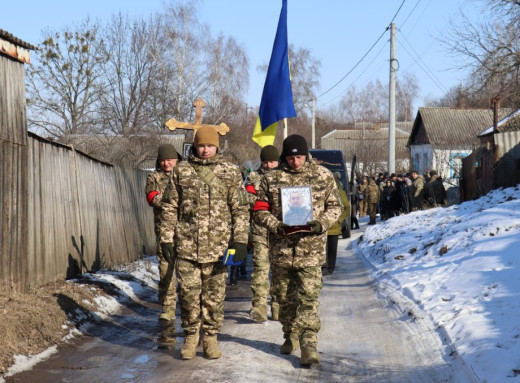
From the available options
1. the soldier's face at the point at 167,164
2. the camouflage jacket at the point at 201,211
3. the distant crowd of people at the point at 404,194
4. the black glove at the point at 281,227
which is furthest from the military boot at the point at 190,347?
the distant crowd of people at the point at 404,194

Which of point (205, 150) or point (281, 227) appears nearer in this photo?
point (281, 227)

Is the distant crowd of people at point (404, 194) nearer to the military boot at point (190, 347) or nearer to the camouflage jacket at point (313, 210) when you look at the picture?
the camouflage jacket at point (313, 210)

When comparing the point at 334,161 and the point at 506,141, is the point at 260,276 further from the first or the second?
the point at 506,141

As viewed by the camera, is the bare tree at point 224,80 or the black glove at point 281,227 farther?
the bare tree at point 224,80

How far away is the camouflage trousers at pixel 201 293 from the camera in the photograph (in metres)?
6.28

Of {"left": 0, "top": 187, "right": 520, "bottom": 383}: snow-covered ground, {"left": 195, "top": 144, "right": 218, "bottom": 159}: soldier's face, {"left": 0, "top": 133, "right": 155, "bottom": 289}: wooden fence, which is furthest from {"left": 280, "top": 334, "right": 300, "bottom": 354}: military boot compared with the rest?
{"left": 0, "top": 133, "right": 155, "bottom": 289}: wooden fence

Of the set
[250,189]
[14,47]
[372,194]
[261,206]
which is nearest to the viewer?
[261,206]

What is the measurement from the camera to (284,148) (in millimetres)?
6250

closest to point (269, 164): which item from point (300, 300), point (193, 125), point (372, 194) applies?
point (300, 300)

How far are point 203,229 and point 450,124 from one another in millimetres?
46424

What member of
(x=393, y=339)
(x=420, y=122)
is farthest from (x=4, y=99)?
(x=420, y=122)

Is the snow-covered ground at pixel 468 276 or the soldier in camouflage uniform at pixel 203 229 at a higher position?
the soldier in camouflage uniform at pixel 203 229

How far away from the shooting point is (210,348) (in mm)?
6254

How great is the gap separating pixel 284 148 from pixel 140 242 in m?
9.06
